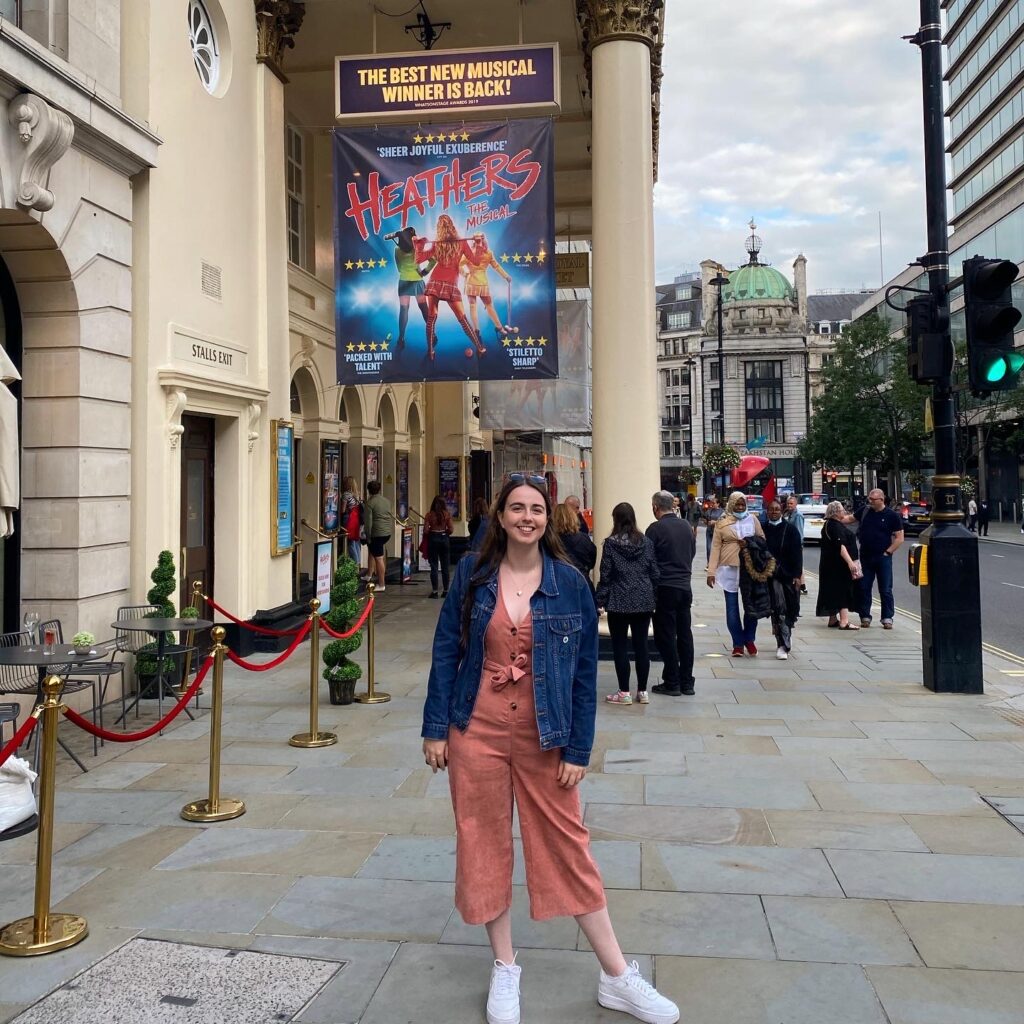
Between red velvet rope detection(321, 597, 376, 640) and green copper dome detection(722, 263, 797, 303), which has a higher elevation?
green copper dome detection(722, 263, 797, 303)

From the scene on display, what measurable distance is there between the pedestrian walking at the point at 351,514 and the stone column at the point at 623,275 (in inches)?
240

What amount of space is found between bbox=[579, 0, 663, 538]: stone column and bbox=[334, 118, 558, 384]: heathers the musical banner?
2.33 ft

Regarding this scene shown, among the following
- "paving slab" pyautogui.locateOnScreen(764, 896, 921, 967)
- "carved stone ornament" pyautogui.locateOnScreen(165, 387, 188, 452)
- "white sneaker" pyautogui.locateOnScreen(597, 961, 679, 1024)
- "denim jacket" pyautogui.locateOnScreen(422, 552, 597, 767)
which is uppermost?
"carved stone ornament" pyautogui.locateOnScreen(165, 387, 188, 452)

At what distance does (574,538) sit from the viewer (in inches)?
379

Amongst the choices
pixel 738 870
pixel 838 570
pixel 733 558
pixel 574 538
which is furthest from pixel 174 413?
pixel 838 570

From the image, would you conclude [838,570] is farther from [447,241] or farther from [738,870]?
[738,870]

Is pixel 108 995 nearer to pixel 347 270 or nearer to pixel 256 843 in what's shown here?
pixel 256 843

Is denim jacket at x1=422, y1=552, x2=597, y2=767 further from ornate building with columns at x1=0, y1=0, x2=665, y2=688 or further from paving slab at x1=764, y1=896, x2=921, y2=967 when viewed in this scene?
ornate building with columns at x1=0, y1=0, x2=665, y2=688

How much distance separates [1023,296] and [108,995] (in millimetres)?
51884

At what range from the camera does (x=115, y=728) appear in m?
7.82

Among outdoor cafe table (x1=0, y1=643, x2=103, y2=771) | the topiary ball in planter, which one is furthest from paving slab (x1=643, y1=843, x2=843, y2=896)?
the topiary ball in planter

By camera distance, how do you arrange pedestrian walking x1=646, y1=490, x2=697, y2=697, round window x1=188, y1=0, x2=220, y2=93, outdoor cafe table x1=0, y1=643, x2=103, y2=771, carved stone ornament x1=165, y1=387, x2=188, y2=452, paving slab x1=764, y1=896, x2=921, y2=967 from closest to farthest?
paving slab x1=764, y1=896, x2=921, y2=967 → outdoor cafe table x1=0, y1=643, x2=103, y2=771 → pedestrian walking x1=646, y1=490, x2=697, y2=697 → carved stone ornament x1=165, y1=387, x2=188, y2=452 → round window x1=188, y1=0, x2=220, y2=93

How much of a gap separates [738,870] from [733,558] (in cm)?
684

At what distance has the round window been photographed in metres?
10.7
